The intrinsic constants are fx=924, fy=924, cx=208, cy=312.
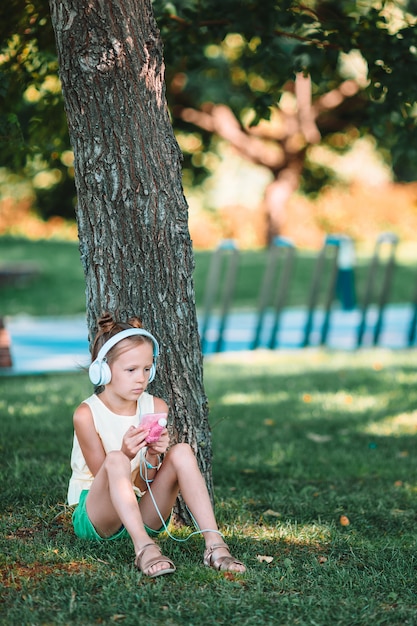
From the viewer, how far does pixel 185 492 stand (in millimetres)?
3771

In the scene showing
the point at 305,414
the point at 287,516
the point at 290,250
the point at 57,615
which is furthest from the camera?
the point at 290,250

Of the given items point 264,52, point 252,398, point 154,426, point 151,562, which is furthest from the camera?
point 252,398

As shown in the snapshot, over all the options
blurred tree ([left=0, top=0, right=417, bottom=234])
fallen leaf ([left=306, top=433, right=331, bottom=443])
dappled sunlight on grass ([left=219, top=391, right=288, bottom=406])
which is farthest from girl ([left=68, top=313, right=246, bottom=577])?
dappled sunlight on grass ([left=219, top=391, right=288, bottom=406])

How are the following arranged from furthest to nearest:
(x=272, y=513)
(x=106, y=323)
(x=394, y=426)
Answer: (x=394, y=426) → (x=272, y=513) → (x=106, y=323)

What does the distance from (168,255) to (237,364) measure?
5877mm

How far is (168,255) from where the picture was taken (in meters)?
4.11

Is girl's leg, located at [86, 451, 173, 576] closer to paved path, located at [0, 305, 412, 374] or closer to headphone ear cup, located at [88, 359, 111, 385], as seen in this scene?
headphone ear cup, located at [88, 359, 111, 385]

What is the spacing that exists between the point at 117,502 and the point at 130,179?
54.7 inches

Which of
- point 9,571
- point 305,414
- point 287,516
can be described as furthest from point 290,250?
point 9,571

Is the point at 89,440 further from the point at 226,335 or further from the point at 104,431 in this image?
the point at 226,335

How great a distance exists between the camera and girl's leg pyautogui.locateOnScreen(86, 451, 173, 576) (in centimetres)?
355

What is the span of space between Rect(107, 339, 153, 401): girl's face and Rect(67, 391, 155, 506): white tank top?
0.13 meters

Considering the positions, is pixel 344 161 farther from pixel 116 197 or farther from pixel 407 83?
pixel 116 197

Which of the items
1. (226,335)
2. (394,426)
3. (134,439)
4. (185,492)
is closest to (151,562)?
(185,492)
